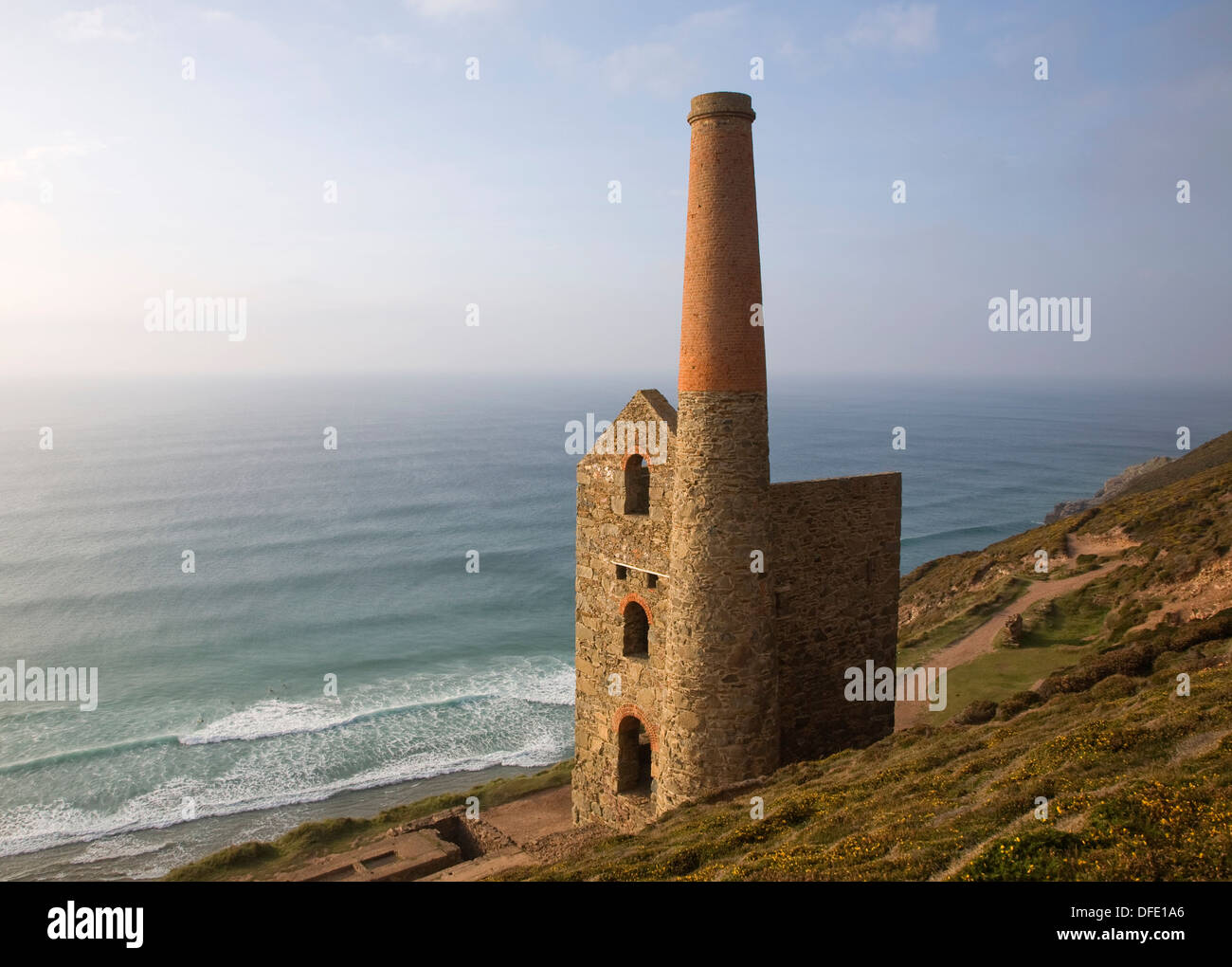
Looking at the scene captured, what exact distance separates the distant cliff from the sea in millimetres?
6609

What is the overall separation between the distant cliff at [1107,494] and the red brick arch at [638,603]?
2511 inches

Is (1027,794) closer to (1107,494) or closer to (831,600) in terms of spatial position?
(831,600)

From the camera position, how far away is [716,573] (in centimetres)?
1631

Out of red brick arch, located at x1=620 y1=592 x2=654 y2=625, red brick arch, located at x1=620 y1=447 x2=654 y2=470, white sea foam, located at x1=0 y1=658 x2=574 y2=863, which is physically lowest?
white sea foam, located at x1=0 y1=658 x2=574 y2=863

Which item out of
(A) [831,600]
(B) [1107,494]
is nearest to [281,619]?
(A) [831,600]

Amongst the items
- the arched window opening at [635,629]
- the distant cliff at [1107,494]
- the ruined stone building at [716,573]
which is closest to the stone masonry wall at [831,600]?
the ruined stone building at [716,573]

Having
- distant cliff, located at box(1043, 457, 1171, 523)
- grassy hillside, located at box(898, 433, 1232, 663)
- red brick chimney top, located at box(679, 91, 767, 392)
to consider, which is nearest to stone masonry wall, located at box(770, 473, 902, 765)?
red brick chimney top, located at box(679, 91, 767, 392)

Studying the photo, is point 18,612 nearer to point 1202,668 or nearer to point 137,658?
point 137,658

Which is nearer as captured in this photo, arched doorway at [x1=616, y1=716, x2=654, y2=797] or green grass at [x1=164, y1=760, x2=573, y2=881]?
arched doorway at [x1=616, y1=716, x2=654, y2=797]

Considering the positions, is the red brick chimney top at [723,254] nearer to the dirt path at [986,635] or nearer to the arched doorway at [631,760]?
the arched doorway at [631,760]

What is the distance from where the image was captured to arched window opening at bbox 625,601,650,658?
19703 mm

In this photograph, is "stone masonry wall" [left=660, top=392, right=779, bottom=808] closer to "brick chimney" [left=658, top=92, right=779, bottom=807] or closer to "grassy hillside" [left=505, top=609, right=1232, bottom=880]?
"brick chimney" [left=658, top=92, right=779, bottom=807]

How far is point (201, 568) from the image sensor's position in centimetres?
6316

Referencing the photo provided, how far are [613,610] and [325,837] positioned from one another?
14355 millimetres
